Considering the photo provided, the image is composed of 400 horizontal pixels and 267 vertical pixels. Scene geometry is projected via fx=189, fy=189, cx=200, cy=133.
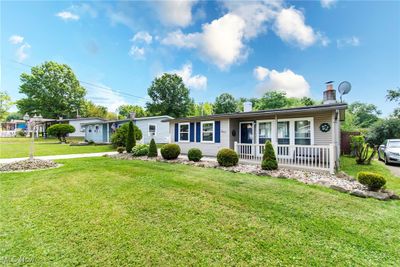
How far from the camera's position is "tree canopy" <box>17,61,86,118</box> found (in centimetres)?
3322

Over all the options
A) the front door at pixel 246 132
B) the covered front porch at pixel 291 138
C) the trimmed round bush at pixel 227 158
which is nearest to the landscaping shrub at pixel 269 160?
the covered front porch at pixel 291 138

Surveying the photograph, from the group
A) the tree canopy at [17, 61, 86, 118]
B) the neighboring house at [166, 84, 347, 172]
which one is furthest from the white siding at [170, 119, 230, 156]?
the tree canopy at [17, 61, 86, 118]

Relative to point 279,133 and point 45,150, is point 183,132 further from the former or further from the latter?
point 45,150

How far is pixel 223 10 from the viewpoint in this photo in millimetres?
12336

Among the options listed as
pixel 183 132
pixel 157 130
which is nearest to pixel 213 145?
pixel 183 132

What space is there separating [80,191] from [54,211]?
1254mm

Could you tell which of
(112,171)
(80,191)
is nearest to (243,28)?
(112,171)

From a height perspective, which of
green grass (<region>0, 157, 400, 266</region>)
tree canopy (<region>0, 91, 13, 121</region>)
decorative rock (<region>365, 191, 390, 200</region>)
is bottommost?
green grass (<region>0, 157, 400, 266</region>)

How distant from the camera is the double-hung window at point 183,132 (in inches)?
525

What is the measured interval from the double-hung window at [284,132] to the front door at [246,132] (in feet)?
5.44

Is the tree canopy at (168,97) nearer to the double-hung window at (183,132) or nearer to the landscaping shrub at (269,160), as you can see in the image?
the double-hung window at (183,132)

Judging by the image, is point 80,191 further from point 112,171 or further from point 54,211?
point 112,171

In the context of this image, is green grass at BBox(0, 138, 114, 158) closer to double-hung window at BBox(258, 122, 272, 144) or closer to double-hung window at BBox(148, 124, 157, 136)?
double-hung window at BBox(148, 124, 157, 136)

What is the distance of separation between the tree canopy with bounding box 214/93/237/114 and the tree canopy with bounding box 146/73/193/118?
8803 millimetres
